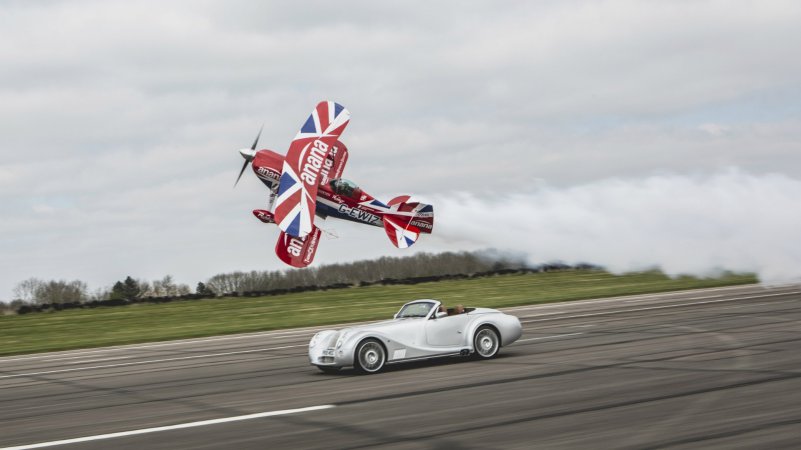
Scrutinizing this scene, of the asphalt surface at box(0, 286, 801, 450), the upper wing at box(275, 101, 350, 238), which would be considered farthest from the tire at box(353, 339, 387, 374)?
the upper wing at box(275, 101, 350, 238)

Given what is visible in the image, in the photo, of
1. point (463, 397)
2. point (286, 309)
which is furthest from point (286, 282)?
point (463, 397)

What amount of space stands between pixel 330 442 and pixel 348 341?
5.48 metres

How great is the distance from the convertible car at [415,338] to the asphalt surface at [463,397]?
30 cm

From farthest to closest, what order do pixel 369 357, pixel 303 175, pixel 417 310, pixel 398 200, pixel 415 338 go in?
1. pixel 398 200
2. pixel 303 175
3. pixel 417 310
4. pixel 415 338
5. pixel 369 357

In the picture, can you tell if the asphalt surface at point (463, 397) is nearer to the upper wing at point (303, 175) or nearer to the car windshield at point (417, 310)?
the car windshield at point (417, 310)

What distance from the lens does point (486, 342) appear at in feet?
53.5

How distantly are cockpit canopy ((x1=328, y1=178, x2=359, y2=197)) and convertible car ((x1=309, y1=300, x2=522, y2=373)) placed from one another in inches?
483

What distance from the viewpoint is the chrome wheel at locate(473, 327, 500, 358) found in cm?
1616

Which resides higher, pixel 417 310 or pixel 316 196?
pixel 316 196

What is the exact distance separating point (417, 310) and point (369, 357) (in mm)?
1577

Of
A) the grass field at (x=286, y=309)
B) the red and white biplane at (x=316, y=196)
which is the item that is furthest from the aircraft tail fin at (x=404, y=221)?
the grass field at (x=286, y=309)

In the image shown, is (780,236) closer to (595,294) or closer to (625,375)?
(595,294)

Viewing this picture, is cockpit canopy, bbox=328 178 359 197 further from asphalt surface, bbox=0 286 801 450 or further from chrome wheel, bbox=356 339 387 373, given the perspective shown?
chrome wheel, bbox=356 339 387 373

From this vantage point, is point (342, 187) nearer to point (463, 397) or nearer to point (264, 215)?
point (264, 215)
